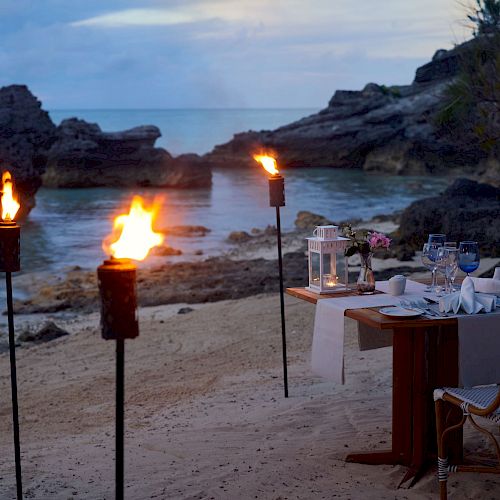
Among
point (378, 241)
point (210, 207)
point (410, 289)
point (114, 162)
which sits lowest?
point (410, 289)

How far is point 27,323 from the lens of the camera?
32.6 ft

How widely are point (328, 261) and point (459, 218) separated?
26.3 ft

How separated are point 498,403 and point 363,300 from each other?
98 centimetres

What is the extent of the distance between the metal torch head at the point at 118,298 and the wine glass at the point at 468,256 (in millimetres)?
2197

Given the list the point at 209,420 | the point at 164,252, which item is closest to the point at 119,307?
the point at 209,420

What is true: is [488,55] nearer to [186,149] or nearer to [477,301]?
[477,301]

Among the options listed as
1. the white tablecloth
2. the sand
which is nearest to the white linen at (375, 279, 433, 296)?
the white tablecloth

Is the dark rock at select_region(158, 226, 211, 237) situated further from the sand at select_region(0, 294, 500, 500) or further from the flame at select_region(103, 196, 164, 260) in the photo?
the flame at select_region(103, 196, 164, 260)

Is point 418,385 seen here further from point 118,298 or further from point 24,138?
point 24,138

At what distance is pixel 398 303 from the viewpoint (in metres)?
4.03

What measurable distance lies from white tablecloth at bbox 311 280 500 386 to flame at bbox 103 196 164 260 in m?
1.49

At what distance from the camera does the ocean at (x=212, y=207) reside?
18438mm

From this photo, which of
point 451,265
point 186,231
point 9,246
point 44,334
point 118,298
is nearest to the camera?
point 118,298

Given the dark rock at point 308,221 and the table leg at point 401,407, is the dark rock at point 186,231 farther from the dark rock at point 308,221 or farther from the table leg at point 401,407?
the table leg at point 401,407
